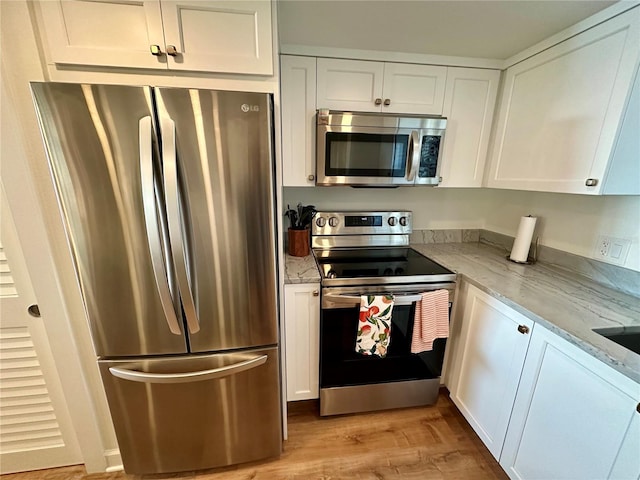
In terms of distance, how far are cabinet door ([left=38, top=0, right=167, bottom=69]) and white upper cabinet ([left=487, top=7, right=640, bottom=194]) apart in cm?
184

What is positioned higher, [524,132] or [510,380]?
[524,132]

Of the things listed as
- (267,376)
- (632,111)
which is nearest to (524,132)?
(632,111)

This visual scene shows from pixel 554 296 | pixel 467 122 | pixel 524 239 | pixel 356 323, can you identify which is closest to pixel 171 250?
pixel 356 323

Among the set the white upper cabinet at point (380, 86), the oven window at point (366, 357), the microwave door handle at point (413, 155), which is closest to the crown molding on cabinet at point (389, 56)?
the white upper cabinet at point (380, 86)

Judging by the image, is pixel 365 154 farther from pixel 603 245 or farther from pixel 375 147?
pixel 603 245

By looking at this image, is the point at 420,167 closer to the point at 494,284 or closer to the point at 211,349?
the point at 494,284

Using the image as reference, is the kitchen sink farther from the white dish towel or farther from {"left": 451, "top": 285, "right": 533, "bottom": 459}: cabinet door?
the white dish towel

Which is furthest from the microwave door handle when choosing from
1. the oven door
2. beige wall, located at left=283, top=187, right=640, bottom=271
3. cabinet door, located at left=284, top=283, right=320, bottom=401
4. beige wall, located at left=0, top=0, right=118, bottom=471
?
beige wall, located at left=0, top=0, right=118, bottom=471

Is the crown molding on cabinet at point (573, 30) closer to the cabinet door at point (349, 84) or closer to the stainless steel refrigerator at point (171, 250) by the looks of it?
the cabinet door at point (349, 84)

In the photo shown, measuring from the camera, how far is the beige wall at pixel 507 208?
1.39 meters

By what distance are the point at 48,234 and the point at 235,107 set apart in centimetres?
92

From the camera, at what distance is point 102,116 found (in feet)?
2.99

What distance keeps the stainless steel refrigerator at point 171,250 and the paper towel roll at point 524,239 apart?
63.4 inches

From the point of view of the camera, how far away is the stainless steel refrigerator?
93 centimetres
